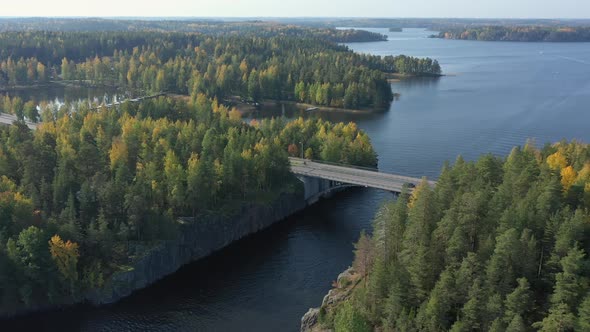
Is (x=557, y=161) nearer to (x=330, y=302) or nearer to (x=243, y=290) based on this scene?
(x=330, y=302)

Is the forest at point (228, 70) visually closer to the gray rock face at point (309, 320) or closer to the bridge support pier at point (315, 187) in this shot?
the bridge support pier at point (315, 187)

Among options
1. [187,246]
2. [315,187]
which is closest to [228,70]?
[315,187]

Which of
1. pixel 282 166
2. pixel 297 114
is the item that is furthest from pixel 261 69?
pixel 282 166

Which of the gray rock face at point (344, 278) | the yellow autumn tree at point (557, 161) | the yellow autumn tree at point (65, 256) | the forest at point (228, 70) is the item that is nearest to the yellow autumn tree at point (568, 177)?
the yellow autumn tree at point (557, 161)

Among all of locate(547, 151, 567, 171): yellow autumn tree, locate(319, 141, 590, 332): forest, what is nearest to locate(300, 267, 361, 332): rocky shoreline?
locate(319, 141, 590, 332): forest

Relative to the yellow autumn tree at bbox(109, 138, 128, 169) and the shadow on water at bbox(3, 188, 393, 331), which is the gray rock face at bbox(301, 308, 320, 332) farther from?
the yellow autumn tree at bbox(109, 138, 128, 169)

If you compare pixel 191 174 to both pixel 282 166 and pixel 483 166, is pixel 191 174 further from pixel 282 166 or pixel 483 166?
pixel 483 166
